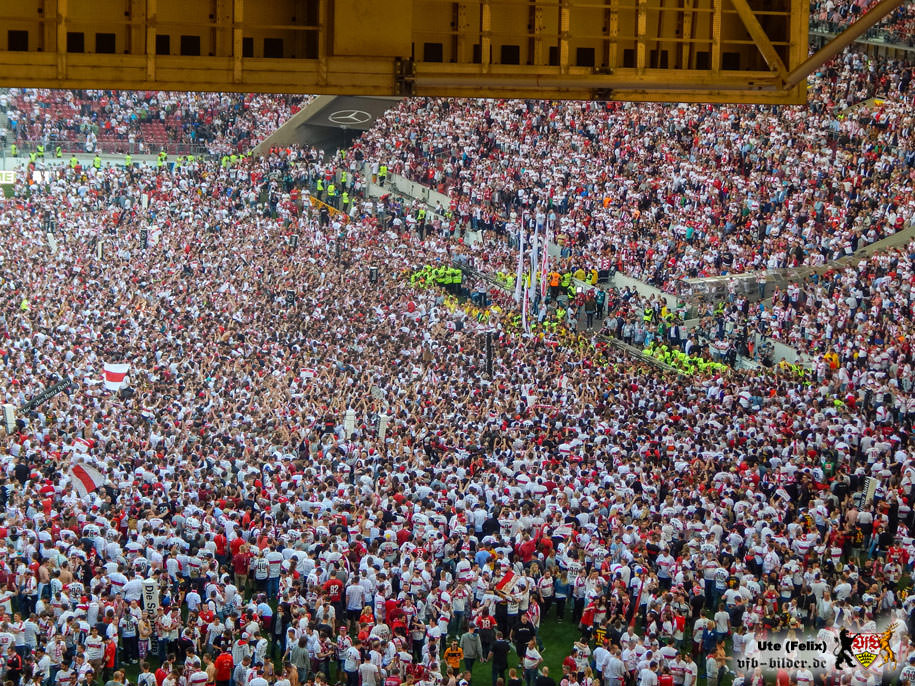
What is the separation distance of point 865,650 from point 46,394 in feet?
56.8

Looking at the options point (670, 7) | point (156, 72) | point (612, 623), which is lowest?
point (612, 623)

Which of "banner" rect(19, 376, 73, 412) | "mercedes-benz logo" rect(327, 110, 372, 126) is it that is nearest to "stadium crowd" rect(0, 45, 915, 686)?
"banner" rect(19, 376, 73, 412)

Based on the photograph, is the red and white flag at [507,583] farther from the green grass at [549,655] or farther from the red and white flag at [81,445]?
the red and white flag at [81,445]

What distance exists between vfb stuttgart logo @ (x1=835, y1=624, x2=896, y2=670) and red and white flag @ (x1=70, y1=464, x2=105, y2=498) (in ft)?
37.9

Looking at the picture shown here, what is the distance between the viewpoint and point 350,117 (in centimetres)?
4891

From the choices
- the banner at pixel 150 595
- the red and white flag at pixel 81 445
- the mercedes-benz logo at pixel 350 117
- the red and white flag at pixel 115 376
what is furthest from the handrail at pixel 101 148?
the banner at pixel 150 595

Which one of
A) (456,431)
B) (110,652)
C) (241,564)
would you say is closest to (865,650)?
(241,564)

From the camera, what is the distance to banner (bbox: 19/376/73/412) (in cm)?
2733

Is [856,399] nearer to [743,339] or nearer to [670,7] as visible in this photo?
[743,339]

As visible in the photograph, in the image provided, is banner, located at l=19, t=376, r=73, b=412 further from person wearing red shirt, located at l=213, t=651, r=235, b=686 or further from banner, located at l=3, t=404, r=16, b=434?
person wearing red shirt, located at l=213, t=651, r=235, b=686

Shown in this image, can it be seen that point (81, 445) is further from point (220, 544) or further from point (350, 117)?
point (350, 117)

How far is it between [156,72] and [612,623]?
29.0 feet

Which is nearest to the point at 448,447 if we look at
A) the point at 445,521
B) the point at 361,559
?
the point at 445,521

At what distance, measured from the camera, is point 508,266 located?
120 feet
